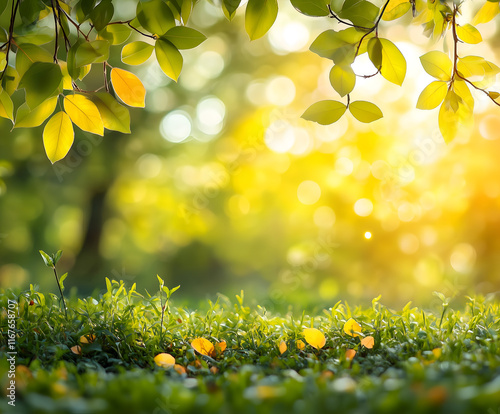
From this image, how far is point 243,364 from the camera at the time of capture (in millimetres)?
1319

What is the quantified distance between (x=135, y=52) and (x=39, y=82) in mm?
281

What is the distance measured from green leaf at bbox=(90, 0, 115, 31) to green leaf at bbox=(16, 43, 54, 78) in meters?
0.21

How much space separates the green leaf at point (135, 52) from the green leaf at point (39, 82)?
208mm

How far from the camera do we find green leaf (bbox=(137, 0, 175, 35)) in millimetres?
1192

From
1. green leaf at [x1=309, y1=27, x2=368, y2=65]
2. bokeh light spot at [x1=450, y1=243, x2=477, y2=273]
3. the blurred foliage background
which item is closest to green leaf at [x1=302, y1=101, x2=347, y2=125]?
green leaf at [x1=309, y1=27, x2=368, y2=65]

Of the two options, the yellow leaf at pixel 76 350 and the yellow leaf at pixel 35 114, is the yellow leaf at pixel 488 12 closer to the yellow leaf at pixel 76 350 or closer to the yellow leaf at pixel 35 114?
the yellow leaf at pixel 35 114

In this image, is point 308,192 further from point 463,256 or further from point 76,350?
point 76,350

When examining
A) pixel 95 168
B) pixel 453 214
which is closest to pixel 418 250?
pixel 453 214

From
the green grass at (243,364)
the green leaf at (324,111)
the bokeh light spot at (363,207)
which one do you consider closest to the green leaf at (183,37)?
the green leaf at (324,111)

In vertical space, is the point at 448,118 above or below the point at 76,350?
above

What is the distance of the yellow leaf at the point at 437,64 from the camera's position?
125cm

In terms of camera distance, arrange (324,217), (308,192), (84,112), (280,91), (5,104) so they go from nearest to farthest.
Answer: (84,112)
(5,104)
(280,91)
(308,192)
(324,217)

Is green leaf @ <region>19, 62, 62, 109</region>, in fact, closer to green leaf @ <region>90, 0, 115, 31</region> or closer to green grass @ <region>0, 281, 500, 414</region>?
green leaf @ <region>90, 0, 115, 31</region>

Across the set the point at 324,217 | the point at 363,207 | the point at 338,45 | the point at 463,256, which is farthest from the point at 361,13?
the point at 324,217
